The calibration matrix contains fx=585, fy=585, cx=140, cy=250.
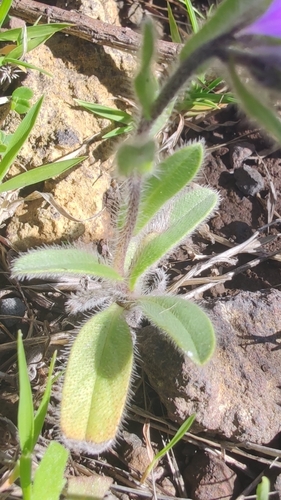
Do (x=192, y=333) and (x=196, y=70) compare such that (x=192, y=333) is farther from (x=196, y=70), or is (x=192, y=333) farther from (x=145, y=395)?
(x=196, y=70)

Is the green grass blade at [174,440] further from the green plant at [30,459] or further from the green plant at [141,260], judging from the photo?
the green plant at [30,459]

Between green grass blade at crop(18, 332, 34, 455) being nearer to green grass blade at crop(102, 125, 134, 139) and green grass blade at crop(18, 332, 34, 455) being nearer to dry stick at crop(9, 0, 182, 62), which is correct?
green grass blade at crop(102, 125, 134, 139)

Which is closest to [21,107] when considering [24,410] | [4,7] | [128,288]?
[4,7]

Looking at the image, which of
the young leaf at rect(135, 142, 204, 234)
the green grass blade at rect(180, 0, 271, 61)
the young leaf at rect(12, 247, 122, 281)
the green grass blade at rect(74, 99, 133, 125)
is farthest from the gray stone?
the green grass blade at rect(180, 0, 271, 61)

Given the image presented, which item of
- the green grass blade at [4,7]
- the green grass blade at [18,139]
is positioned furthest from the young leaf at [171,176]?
the green grass blade at [4,7]

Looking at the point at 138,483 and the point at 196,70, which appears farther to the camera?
the point at 138,483

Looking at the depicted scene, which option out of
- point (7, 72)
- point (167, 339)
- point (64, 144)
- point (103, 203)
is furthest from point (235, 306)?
point (7, 72)

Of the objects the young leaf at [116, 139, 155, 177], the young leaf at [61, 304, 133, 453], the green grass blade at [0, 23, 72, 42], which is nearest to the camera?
the young leaf at [116, 139, 155, 177]

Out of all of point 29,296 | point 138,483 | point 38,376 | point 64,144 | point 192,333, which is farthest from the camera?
point 64,144
